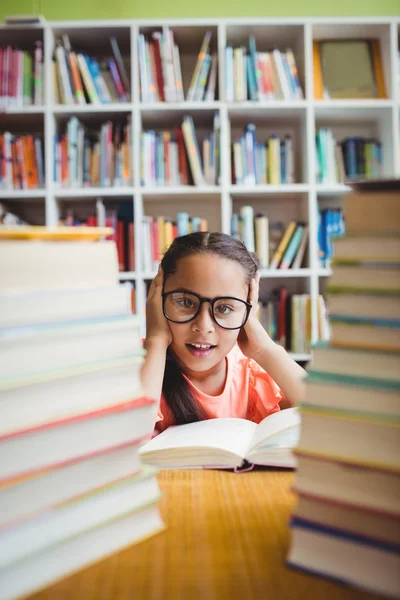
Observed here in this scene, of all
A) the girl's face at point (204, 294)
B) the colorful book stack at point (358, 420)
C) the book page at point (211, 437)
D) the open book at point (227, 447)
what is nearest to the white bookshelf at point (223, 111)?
the girl's face at point (204, 294)

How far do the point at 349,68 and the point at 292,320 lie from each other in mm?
1360

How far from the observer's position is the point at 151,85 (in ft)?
9.45

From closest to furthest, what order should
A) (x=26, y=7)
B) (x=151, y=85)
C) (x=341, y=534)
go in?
(x=341, y=534) < (x=151, y=85) < (x=26, y=7)

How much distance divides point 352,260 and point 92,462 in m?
0.28

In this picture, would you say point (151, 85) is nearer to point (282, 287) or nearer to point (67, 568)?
point (282, 287)

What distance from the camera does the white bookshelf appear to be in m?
2.84

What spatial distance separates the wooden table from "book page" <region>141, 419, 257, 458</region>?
0.54ft

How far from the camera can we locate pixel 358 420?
0.45 m

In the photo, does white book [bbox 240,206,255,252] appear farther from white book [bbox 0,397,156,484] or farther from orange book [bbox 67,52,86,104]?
white book [bbox 0,397,156,484]

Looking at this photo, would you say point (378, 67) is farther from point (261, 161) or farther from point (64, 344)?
point (64, 344)

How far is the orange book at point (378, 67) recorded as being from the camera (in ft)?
9.85

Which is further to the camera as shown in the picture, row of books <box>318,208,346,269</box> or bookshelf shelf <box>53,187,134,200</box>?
row of books <box>318,208,346,269</box>

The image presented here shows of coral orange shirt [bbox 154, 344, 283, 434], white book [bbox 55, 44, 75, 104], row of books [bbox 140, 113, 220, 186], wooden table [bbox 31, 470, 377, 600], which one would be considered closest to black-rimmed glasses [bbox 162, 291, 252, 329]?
coral orange shirt [bbox 154, 344, 283, 434]

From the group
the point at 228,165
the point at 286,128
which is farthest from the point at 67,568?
the point at 286,128
